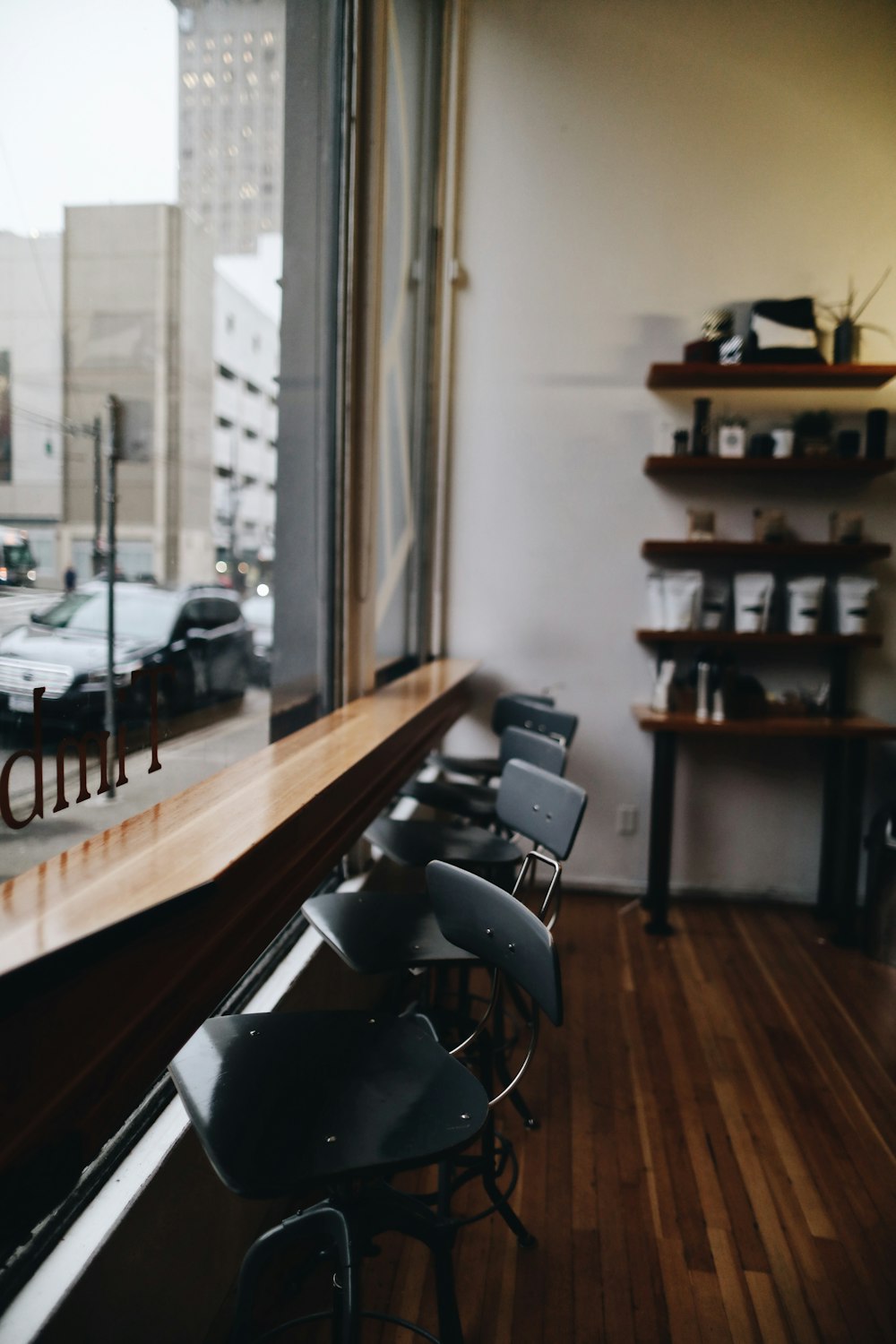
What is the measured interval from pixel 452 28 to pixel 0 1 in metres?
3.35

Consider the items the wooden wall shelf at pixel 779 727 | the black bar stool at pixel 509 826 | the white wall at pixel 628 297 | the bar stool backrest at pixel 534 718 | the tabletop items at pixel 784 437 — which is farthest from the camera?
the white wall at pixel 628 297

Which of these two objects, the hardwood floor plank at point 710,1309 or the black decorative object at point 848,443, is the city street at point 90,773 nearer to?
the hardwood floor plank at point 710,1309

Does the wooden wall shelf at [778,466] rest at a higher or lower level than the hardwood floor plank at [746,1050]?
higher

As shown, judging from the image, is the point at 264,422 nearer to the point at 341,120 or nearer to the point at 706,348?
the point at 341,120

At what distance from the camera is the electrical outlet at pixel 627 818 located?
3820mm

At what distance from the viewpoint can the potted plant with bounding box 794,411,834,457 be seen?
11.2 ft

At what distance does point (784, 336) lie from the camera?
3.38 meters

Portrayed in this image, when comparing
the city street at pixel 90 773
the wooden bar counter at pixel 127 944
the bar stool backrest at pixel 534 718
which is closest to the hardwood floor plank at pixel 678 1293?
the wooden bar counter at pixel 127 944

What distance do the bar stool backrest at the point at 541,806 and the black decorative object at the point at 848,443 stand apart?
2.22 meters

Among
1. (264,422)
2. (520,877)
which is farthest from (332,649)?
(520,877)

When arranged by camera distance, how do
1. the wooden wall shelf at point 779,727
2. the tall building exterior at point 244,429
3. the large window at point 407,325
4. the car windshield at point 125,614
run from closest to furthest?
the car windshield at point 125,614
the tall building exterior at point 244,429
the large window at point 407,325
the wooden wall shelf at point 779,727

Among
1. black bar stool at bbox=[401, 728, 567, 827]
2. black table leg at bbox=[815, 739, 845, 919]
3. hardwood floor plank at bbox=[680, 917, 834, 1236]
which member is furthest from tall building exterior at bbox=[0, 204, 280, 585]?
Answer: black table leg at bbox=[815, 739, 845, 919]

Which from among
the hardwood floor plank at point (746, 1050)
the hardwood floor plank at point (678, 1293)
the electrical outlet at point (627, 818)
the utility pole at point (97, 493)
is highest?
the utility pole at point (97, 493)

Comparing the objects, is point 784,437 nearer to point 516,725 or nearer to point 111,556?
point 516,725
